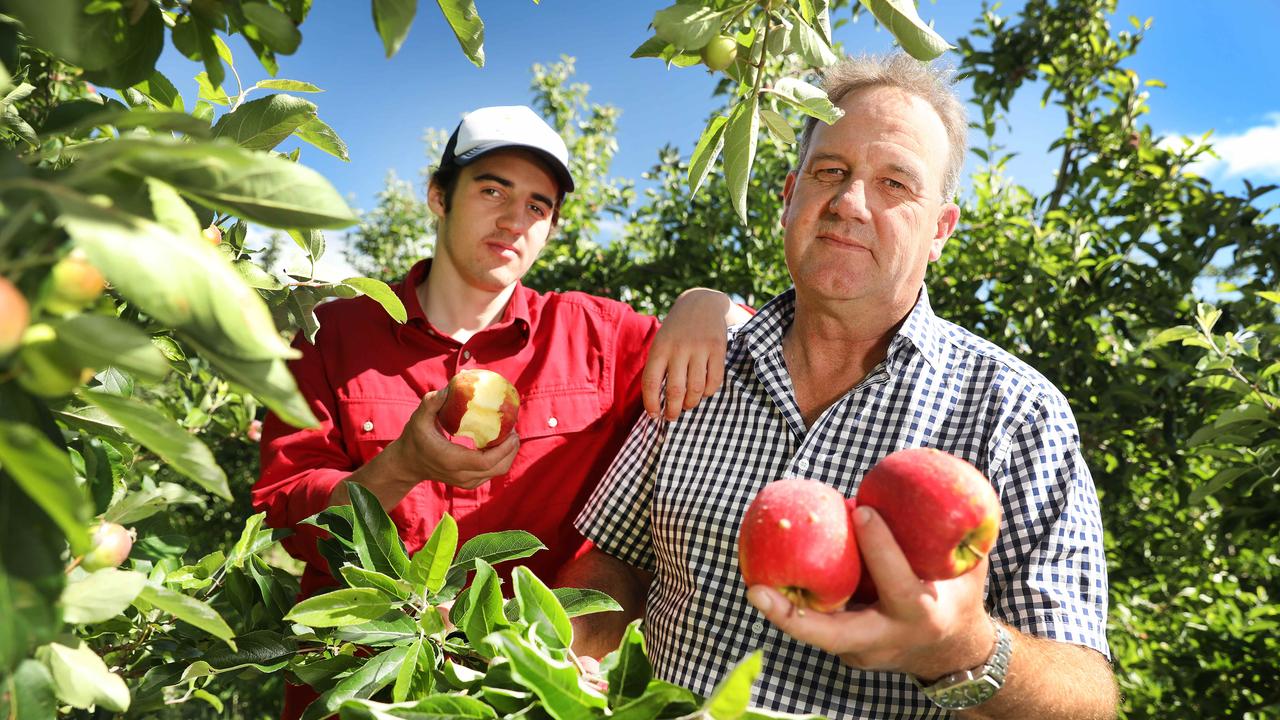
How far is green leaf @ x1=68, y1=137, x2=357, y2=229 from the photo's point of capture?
543 millimetres

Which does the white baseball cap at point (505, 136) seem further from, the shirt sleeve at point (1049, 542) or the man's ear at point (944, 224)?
the shirt sleeve at point (1049, 542)

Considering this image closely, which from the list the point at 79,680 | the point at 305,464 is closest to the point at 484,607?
the point at 79,680

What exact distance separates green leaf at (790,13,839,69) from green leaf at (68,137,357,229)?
640 mm

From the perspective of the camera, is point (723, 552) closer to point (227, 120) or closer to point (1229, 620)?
point (227, 120)

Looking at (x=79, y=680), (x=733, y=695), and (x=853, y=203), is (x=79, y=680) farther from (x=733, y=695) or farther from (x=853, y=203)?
(x=853, y=203)

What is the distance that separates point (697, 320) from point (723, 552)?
1.71 ft

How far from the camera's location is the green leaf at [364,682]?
1.02 metres

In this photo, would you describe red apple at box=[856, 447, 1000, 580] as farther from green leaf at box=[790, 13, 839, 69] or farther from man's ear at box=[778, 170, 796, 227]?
man's ear at box=[778, 170, 796, 227]

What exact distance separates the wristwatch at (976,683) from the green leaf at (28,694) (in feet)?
3.21

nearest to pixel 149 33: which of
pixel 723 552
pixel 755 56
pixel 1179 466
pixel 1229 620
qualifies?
pixel 755 56

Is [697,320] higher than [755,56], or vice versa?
[755,56]

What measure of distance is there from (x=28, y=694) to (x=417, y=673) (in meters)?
0.43

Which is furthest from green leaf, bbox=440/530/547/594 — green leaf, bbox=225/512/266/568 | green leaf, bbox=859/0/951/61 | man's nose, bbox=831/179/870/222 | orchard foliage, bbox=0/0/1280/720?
man's nose, bbox=831/179/870/222

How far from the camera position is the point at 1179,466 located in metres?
3.27
